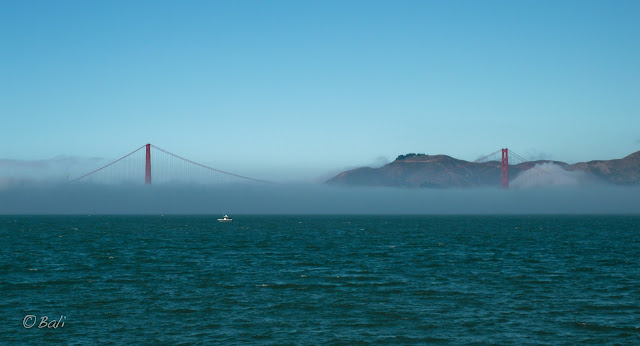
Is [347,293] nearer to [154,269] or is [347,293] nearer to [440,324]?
[440,324]

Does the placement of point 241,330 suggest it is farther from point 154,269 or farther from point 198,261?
point 198,261

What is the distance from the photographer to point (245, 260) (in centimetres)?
6575

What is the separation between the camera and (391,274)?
173 feet

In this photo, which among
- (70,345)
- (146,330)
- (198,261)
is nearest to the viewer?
(70,345)

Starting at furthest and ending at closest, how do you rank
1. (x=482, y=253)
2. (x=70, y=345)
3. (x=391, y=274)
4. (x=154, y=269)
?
(x=482, y=253) < (x=154, y=269) < (x=391, y=274) < (x=70, y=345)

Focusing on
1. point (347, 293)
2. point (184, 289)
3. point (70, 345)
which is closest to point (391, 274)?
point (347, 293)

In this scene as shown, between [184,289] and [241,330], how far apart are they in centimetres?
1412

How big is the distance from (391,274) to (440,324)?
19.9m

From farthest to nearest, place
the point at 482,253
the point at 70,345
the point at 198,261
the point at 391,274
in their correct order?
1. the point at 482,253
2. the point at 198,261
3. the point at 391,274
4. the point at 70,345

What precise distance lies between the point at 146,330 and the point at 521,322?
2198 centimetres

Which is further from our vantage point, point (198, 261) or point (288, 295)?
point (198, 261)

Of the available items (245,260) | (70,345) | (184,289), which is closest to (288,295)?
(184,289)

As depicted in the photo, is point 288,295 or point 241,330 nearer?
point 241,330

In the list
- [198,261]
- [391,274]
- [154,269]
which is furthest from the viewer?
[198,261]
